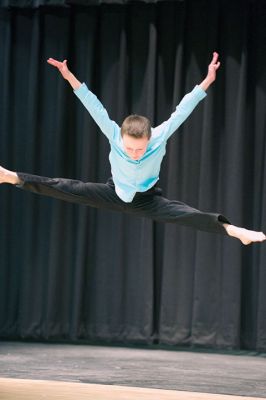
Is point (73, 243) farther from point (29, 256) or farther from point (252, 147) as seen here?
point (252, 147)

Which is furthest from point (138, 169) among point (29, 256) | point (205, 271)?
point (29, 256)

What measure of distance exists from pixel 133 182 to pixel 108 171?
2.42 metres

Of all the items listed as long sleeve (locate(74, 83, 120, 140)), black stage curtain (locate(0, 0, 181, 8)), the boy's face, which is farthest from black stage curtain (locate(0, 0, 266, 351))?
the boy's face

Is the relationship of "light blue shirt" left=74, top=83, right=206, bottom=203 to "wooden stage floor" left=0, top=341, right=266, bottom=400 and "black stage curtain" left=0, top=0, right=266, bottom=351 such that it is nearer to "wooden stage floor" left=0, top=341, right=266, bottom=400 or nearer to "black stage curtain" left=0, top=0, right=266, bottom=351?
"wooden stage floor" left=0, top=341, right=266, bottom=400

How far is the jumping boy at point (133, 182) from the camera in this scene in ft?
12.7

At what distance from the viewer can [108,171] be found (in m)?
6.38

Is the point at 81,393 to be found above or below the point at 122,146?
below

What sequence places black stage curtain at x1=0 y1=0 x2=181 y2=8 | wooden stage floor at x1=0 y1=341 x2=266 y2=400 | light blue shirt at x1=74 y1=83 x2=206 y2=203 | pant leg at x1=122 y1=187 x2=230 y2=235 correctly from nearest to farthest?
pant leg at x1=122 y1=187 x2=230 y2=235, light blue shirt at x1=74 y1=83 x2=206 y2=203, wooden stage floor at x1=0 y1=341 x2=266 y2=400, black stage curtain at x1=0 y1=0 x2=181 y2=8

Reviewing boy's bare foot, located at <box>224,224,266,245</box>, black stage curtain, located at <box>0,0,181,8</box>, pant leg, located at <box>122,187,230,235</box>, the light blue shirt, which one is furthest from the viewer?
black stage curtain, located at <box>0,0,181,8</box>

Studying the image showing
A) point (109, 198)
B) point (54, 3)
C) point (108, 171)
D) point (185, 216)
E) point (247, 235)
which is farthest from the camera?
point (108, 171)

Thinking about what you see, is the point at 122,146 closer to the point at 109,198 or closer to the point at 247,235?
the point at 109,198

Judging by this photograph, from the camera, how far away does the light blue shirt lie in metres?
3.93

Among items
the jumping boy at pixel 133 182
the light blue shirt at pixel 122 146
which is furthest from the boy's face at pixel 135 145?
the light blue shirt at pixel 122 146

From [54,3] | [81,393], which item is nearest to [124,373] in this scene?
[81,393]
